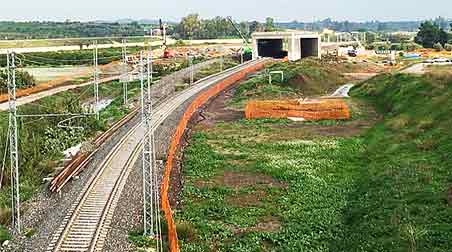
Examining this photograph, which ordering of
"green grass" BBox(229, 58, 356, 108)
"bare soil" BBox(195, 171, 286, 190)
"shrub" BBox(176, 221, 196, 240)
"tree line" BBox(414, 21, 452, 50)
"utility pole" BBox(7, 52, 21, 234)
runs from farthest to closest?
"tree line" BBox(414, 21, 452, 50)
"green grass" BBox(229, 58, 356, 108)
"bare soil" BBox(195, 171, 286, 190)
"shrub" BBox(176, 221, 196, 240)
"utility pole" BBox(7, 52, 21, 234)

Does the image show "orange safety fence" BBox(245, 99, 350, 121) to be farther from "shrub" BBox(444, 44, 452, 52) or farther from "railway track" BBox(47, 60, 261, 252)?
"shrub" BBox(444, 44, 452, 52)

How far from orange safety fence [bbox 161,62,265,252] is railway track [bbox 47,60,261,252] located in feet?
7.21

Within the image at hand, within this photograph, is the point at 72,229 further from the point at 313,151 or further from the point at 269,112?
the point at 269,112

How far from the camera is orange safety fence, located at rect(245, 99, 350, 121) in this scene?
57.6 meters

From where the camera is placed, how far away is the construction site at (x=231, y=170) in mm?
27219

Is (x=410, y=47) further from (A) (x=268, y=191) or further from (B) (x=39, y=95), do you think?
(A) (x=268, y=191)

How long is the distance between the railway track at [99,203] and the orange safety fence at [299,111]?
1339 centimetres

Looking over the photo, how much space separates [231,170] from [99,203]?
1097 centimetres

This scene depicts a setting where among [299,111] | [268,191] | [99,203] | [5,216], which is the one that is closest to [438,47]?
[299,111]

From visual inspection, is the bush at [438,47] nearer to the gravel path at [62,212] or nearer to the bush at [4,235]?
the gravel path at [62,212]

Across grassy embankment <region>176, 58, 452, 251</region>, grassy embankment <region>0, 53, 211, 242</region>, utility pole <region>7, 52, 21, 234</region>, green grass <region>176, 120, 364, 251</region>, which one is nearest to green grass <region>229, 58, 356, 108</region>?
grassy embankment <region>0, 53, 211, 242</region>

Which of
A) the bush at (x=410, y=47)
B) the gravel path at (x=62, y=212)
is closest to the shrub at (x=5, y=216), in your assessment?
the gravel path at (x=62, y=212)

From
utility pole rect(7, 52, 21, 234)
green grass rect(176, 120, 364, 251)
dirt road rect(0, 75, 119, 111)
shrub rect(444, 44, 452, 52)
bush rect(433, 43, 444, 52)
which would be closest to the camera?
utility pole rect(7, 52, 21, 234)

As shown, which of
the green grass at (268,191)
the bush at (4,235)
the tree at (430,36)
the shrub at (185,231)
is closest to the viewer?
the bush at (4,235)
